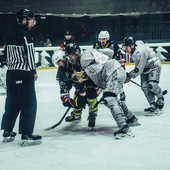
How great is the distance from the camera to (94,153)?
118 inches

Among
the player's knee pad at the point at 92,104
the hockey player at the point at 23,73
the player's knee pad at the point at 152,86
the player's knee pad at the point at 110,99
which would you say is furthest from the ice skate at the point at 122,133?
the player's knee pad at the point at 152,86

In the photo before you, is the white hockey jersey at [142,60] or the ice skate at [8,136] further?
the white hockey jersey at [142,60]

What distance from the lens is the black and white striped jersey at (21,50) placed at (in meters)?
3.10

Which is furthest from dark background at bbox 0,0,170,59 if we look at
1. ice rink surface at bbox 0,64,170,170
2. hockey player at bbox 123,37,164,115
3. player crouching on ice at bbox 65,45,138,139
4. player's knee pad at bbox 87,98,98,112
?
player crouching on ice at bbox 65,45,138,139

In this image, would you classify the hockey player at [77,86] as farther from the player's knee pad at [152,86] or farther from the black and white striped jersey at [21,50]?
the player's knee pad at [152,86]

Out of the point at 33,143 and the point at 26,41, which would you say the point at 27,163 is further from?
the point at 26,41

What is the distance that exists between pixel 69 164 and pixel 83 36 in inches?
460

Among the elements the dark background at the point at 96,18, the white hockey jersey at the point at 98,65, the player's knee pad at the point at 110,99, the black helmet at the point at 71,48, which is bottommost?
the player's knee pad at the point at 110,99

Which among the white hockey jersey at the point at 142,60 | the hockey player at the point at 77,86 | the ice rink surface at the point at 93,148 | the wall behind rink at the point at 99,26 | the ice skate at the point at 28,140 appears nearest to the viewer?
the ice rink surface at the point at 93,148

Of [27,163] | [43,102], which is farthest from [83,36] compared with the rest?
[27,163]

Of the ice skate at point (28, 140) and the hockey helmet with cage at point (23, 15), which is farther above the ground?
the hockey helmet with cage at point (23, 15)

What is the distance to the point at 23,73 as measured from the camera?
314 cm

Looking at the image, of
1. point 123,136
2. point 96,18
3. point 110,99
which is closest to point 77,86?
point 110,99

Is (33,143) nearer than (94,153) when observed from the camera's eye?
No
